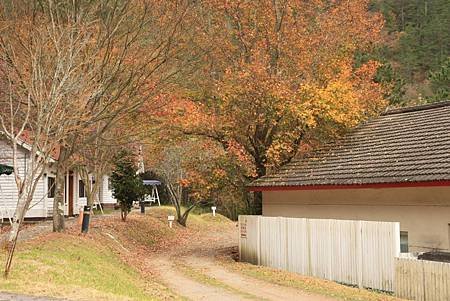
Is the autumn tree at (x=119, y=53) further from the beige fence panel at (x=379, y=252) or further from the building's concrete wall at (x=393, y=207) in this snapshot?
the beige fence panel at (x=379, y=252)

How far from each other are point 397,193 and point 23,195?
9.99 metres

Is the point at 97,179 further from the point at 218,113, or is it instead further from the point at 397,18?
the point at 397,18

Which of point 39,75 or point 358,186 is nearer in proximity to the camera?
point 39,75

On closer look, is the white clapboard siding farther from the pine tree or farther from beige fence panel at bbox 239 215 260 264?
beige fence panel at bbox 239 215 260 264

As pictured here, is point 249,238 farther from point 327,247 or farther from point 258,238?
point 327,247

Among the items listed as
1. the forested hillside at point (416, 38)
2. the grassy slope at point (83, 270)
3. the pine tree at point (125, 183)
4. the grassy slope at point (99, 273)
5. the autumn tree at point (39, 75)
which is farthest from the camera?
the forested hillside at point (416, 38)

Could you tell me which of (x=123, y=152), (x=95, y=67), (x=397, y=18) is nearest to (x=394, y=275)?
(x=95, y=67)

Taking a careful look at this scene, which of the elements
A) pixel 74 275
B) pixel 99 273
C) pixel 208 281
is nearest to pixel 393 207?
pixel 208 281

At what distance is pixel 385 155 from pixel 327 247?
11.8 ft

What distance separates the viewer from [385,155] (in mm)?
18438

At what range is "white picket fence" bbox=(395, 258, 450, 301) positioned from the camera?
13.1 m

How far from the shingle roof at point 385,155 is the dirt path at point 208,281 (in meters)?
3.75

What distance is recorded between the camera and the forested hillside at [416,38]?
50.3m

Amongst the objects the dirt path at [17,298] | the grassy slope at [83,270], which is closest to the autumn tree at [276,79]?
the grassy slope at [83,270]
